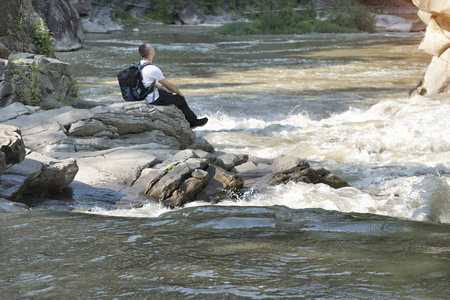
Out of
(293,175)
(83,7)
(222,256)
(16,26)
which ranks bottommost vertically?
(293,175)

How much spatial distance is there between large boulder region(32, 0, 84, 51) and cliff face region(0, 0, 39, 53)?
1716 centimetres

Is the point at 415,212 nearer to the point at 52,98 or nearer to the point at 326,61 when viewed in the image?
the point at 52,98

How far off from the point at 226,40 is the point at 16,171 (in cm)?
2885

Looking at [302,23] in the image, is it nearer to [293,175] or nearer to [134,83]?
[134,83]

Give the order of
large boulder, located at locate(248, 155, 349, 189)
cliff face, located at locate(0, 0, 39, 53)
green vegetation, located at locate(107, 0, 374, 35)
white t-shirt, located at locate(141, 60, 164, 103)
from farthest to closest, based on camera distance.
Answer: green vegetation, located at locate(107, 0, 374, 35) < cliff face, located at locate(0, 0, 39, 53) < white t-shirt, located at locate(141, 60, 164, 103) < large boulder, located at locate(248, 155, 349, 189)

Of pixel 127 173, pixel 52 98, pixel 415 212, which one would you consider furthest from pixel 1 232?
pixel 52 98

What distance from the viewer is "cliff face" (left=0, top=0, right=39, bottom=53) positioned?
1090cm

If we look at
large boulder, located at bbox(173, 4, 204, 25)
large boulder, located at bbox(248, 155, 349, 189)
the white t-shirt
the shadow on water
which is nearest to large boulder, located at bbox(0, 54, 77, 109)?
the white t-shirt

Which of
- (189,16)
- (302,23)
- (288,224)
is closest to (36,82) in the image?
(288,224)

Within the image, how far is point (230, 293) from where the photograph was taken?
2709 millimetres

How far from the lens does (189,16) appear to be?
4984 cm

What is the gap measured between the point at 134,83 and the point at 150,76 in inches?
12.8

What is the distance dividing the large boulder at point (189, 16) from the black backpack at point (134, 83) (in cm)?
4232

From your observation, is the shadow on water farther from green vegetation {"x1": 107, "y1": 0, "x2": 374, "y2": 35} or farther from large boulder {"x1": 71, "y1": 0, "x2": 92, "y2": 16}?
large boulder {"x1": 71, "y1": 0, "x2": 92, "y2": 16}
